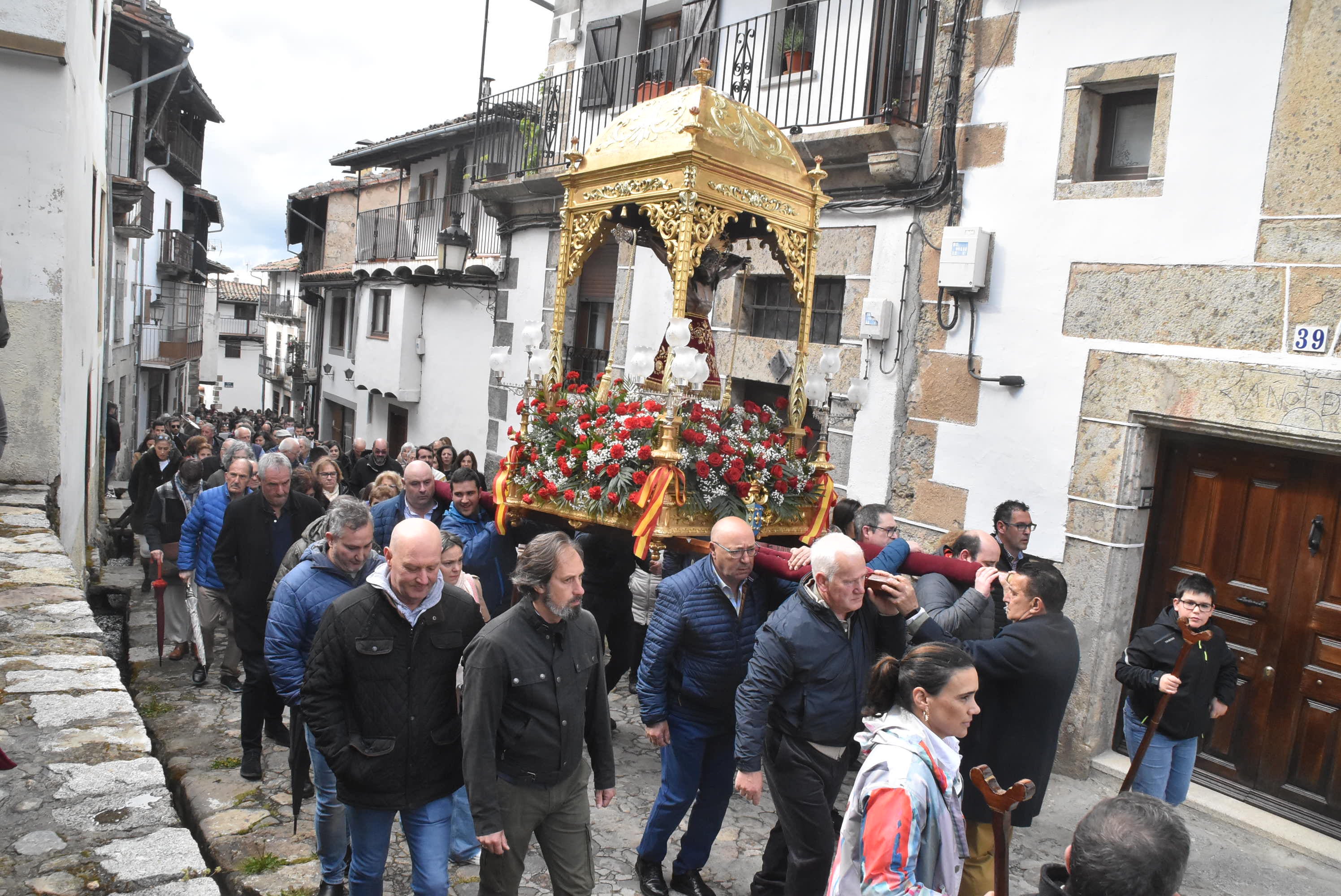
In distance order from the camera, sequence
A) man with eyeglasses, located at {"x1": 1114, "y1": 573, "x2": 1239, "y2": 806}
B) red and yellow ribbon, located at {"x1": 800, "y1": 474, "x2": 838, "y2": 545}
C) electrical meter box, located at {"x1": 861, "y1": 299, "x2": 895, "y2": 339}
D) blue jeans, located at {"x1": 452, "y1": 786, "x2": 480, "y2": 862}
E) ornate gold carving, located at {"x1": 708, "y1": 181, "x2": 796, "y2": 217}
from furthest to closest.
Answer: electrical meter box, located at {"x1": 861, "y1": 299, "x2": 895, "y2": 339} < red and yellow ribbon, located at {"x1": 800, "y1": 474, "x2": 838, "y2": 545} < ornate gold carving, located at {"x1": 708, "y1": 181, "x2": 796, "y2": 217} < man with eyeglasses, located at {"x1": 1114, "y1": 573, "x2": 1239, "y2": 806} < blue jeans, located at {"x1": 452, "y1": 786, "x2": 480, "y2": 862}

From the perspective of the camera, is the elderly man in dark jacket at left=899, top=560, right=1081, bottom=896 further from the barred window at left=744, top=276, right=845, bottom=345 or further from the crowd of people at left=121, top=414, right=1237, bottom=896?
the barred window at left=744, top=276, right=845, bottom=345

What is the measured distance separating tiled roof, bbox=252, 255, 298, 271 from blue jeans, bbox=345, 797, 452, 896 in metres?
36.5

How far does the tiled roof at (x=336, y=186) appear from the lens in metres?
22.6

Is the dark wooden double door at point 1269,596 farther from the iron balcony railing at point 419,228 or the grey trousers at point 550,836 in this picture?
the iron balcony railing at point 419,228

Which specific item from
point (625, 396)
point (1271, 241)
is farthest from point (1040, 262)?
point (625, 396)

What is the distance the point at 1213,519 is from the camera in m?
5.59

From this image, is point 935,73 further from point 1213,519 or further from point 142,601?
point 142,601

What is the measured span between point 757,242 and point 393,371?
9.90 metres

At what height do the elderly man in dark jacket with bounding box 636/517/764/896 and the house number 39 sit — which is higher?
the house number 39

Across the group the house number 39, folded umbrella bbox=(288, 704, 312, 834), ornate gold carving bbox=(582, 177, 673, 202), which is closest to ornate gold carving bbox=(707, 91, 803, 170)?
ornate gold carving bbox=(582, 177, 673, 202)

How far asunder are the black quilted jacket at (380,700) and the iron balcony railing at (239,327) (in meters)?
48.7

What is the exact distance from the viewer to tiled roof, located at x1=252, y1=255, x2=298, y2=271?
38.4m

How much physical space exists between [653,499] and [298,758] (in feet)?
6.62

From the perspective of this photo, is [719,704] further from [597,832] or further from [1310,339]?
[1310,339]
